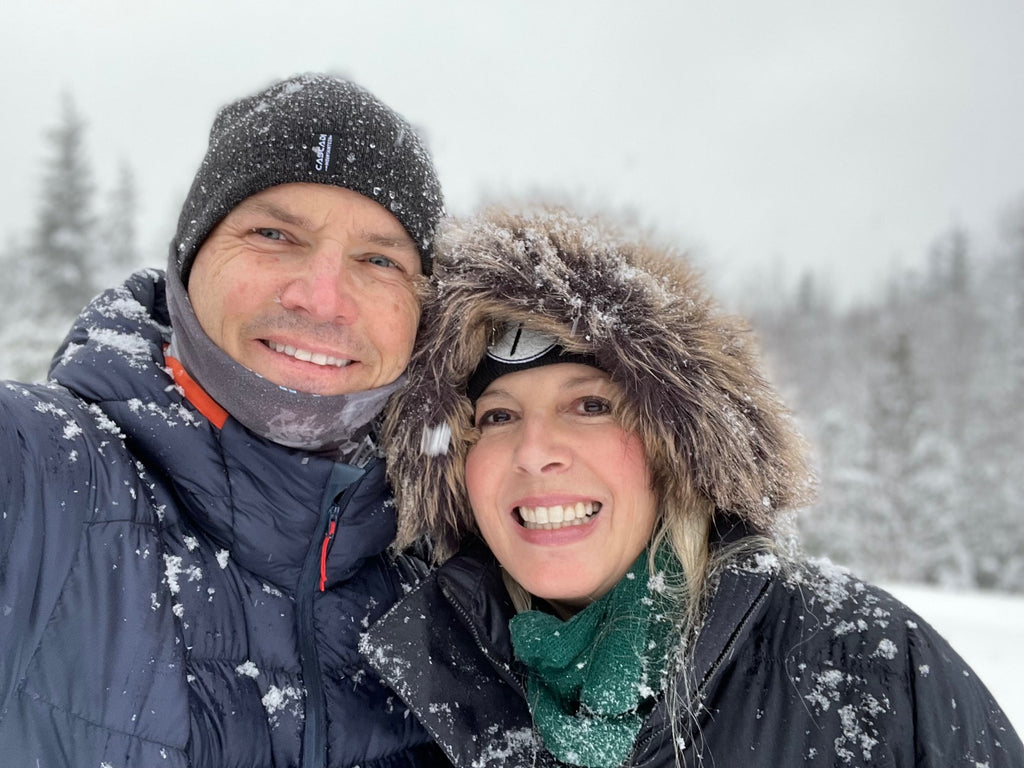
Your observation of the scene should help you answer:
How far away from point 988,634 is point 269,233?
7.97 meters

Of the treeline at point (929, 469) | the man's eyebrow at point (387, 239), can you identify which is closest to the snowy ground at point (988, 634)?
the man's eyebrow at point (387, 239)

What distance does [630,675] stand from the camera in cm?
180

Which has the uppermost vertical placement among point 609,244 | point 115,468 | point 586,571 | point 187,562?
point 609,244

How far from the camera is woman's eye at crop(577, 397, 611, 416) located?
214 cm

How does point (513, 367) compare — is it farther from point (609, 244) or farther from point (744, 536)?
point (744, 536)

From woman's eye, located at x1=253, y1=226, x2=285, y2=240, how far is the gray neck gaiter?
26 centimetres

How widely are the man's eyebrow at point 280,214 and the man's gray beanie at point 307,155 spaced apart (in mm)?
58

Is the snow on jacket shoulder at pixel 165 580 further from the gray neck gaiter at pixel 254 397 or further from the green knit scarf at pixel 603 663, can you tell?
the green knit scarf at pixel 603 663

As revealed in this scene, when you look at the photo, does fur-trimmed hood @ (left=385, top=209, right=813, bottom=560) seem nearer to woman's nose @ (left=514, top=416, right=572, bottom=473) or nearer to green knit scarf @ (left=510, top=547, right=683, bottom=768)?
woman's nose @ (left=514, top=416, right=572, bottom=473)

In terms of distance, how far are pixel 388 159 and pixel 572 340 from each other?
0.76m

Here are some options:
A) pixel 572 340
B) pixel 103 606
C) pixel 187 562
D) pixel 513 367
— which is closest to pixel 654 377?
pixel 572 340

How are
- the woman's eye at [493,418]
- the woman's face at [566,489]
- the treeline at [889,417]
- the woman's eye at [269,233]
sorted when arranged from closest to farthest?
the woman's eye at [269,233] → the woman's face at [566,489] → the woman's eye at [493,418] → the treeline at [889,417]

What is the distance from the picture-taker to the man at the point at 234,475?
1362 mm

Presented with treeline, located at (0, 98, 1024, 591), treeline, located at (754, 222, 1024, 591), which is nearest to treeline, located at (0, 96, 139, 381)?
treeline, located at (0, 98, 1024, 591)
